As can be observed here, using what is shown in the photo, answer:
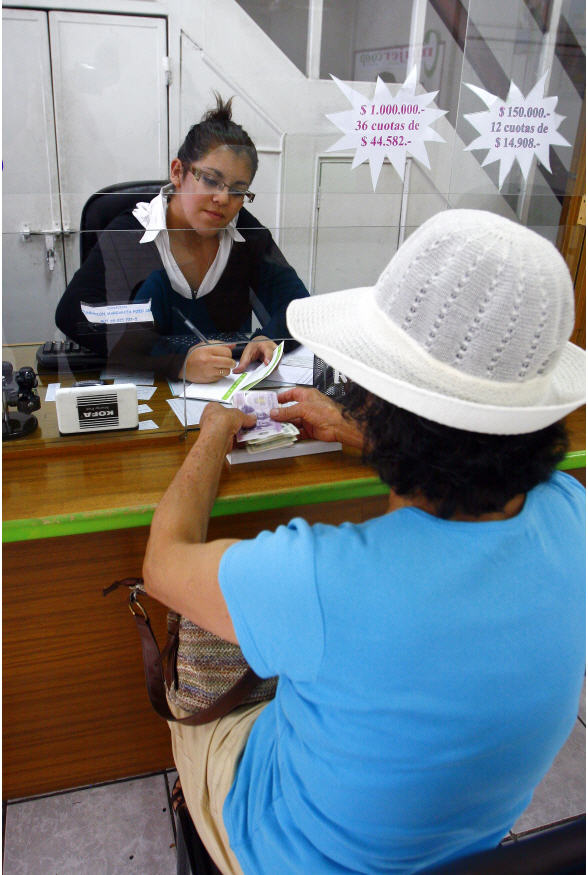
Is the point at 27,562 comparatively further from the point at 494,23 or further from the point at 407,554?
the point at 494,23

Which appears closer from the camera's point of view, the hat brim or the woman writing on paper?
the hat brim

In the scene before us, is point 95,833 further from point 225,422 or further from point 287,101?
point 287,101

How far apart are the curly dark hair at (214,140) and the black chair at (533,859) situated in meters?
2.15

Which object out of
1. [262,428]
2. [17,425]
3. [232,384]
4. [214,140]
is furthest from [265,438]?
[214,140]

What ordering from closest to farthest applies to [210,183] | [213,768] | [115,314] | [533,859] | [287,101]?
[533,859] < [213,768] < [115,314] < [210,183] < [287,101]

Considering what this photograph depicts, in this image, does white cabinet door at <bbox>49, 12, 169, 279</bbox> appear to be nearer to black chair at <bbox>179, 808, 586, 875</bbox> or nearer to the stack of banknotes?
the stack of banknotes

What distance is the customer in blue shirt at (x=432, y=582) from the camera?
677 millimetres

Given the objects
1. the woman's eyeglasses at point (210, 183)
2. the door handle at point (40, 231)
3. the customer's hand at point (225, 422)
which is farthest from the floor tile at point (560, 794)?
the door handle at point (40, 231)

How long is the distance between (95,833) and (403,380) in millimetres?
1305

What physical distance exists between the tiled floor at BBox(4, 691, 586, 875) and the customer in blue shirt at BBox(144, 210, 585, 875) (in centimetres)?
74

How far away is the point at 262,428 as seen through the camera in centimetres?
137

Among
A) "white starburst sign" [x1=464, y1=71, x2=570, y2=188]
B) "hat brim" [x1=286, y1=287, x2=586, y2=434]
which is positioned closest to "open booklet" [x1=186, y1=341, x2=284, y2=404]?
"hat brim" [x1=286, y1=287, x2=586, y2=434]

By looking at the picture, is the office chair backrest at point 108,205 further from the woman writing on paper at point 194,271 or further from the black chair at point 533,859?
the black chair at point 533,859

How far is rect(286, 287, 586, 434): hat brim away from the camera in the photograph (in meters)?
0.70
